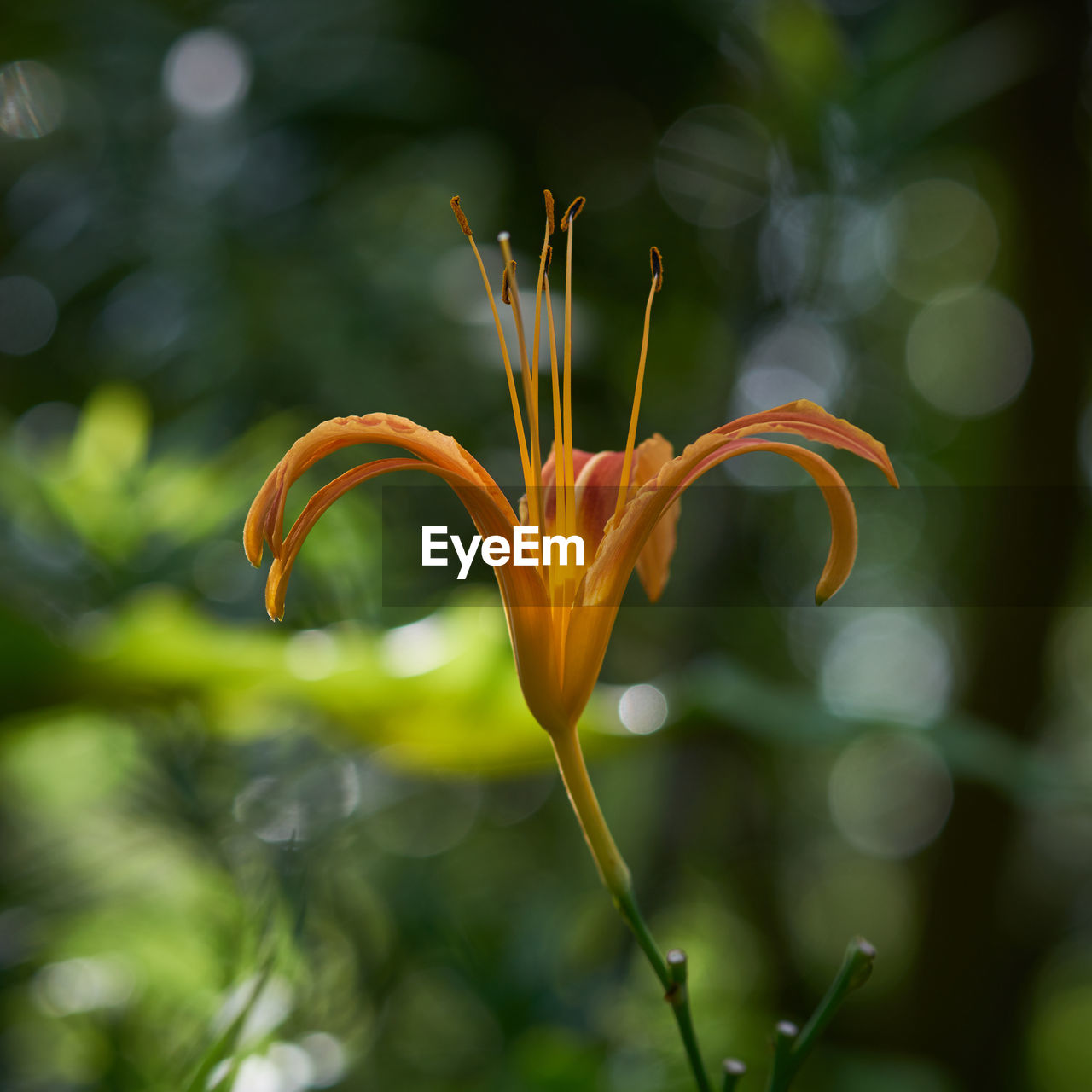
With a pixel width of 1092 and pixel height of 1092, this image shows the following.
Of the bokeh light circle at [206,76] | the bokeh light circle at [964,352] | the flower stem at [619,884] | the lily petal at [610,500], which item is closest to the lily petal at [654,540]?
the lily petal at [610,500]

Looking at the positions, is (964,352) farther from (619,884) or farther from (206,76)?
(619,884)

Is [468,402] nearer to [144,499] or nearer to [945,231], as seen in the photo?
[144,499]

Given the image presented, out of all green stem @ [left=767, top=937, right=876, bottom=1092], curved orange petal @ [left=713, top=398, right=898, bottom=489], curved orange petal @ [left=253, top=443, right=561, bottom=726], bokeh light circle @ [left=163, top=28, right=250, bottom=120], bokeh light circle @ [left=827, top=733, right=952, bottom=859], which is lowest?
green stem @ [left=767, top=937, right=876, bottom=1092]

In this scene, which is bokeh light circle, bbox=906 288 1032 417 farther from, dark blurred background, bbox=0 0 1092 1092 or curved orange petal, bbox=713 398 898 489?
curved orange petal, bbox=713 398 898 489

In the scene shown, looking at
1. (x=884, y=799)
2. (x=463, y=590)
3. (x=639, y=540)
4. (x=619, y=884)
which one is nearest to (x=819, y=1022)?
(x=619, y=884)

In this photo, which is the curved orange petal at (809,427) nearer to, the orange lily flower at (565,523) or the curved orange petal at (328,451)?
the orange lily flower at (565,523)

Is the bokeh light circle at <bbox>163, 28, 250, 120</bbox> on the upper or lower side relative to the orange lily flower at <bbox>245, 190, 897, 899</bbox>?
upper

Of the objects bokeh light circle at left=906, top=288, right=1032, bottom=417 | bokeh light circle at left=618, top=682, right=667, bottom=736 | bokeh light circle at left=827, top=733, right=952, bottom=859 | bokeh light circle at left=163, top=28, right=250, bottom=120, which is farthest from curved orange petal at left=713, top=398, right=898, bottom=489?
bokeh light circle at left=827, top=733, right=952, bottom=859
